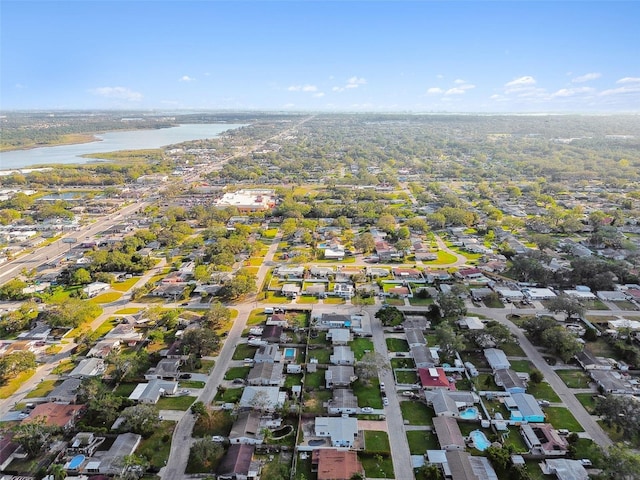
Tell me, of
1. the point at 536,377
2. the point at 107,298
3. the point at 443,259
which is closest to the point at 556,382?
the point at 536,377

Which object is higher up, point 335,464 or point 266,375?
point 335,464

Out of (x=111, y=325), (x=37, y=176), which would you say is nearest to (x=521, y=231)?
(x=111, y=325)

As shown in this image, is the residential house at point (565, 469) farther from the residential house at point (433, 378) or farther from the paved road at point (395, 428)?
the paved road at point (395, 428)

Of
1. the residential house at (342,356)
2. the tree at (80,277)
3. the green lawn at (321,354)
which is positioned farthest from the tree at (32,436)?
the tree at (80,277)

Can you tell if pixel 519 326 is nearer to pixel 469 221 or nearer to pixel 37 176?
pixel 469 221

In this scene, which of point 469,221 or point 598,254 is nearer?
point 598,254

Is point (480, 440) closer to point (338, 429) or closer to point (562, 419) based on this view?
point (562, 419)
